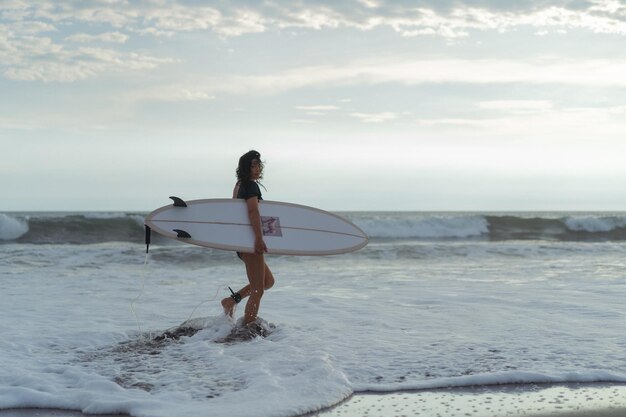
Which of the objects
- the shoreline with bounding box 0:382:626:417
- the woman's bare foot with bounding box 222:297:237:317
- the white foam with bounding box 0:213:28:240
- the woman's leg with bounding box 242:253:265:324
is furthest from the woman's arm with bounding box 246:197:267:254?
the white foam with bounding box 0:213:28:240

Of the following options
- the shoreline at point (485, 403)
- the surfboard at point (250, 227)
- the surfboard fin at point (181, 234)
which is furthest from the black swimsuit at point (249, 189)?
the shoreline at point (485, 403)

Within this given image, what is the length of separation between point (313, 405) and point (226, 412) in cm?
47

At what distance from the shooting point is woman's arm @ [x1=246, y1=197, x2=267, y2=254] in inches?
202

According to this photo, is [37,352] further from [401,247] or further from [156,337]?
[401,247]

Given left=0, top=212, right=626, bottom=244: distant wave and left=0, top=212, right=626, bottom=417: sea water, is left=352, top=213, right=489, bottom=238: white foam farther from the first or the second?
left=0, top=212, right=626, bottom=417: sea water

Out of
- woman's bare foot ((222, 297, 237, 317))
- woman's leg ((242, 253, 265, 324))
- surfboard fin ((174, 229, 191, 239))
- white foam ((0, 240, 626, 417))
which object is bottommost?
white foam ((0, 240, 626, 417))

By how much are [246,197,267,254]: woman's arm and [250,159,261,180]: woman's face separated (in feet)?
0.58

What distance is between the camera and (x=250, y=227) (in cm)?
544

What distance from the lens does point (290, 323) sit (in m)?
5.89

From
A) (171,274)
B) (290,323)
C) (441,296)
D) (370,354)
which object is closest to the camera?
(370,354)

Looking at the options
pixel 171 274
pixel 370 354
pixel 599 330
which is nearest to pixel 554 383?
pixel 370 354

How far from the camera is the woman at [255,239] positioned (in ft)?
16.8

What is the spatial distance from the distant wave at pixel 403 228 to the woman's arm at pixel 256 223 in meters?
12.8

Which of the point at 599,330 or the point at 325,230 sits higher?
the point at 325,230
